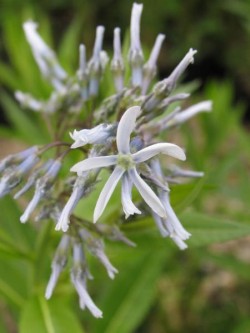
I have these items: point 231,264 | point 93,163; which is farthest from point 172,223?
point 231,264

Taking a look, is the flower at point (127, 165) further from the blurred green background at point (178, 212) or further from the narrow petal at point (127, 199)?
the blurred green background at point (178, 212)

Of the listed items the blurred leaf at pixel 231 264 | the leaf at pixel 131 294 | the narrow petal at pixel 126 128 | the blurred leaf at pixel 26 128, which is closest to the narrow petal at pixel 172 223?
the narrow petal at pixel 126 128

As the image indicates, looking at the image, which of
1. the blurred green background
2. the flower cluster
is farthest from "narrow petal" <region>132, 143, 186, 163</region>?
the blurred green background

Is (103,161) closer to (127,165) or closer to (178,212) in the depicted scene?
(127,165)

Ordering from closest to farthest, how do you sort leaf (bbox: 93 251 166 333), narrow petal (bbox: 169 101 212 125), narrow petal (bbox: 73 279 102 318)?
narrow petal (bbox: 73 279 102 318)
narrow petal (bbox: 169 101 212 125)
leaf (bbox: 93 251 166 333)

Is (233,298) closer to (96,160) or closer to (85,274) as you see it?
(85,274)

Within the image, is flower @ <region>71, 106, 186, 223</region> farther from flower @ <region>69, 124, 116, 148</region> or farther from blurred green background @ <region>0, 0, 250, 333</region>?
blurred green background @ <region>0, 0, 250, 333</region>
